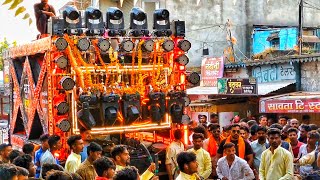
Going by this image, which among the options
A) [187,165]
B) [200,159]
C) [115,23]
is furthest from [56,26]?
[187,165]

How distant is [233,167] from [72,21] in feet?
13.8

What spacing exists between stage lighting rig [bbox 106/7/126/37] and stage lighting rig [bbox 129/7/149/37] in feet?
0.66

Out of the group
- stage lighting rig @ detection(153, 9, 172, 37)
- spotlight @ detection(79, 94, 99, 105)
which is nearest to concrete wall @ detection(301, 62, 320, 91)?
stage lighting rig @ detection(153, 9, 172, 37)

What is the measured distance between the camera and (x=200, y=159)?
9.17 meters

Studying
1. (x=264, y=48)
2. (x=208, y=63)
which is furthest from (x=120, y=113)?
(x=264, y=48)

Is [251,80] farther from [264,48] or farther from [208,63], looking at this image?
[264,48]

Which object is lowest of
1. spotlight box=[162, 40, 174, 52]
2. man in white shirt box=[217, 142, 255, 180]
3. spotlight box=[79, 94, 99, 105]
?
man in white shirt box=[217, 142, 255, 180]

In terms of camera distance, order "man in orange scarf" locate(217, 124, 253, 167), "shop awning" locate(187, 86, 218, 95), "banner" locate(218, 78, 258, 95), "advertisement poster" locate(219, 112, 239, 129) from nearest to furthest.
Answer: "man in orange scarf" locate(217, 124, 253, 167)
"banner" locate(218, 78, 258, 95)
"advertisement poster" locate(219, 112, 239, 129)
"shop awning" locate(187, 86, 218, 95)

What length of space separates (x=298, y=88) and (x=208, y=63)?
5.08 metres

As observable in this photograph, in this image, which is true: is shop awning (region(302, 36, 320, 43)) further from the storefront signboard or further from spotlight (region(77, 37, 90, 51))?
spotlight (region(77, 37, 90, 51))

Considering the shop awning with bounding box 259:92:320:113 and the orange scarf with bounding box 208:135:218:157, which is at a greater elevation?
the shop awning with bounding box 259:92:320:113

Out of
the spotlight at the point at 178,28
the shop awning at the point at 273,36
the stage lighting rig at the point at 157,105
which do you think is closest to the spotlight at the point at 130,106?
the stage lighting rig at the point at 157,105

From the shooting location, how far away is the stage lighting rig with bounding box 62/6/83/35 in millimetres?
10781

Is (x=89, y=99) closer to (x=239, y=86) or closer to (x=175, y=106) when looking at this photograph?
(x=175, y=106)
